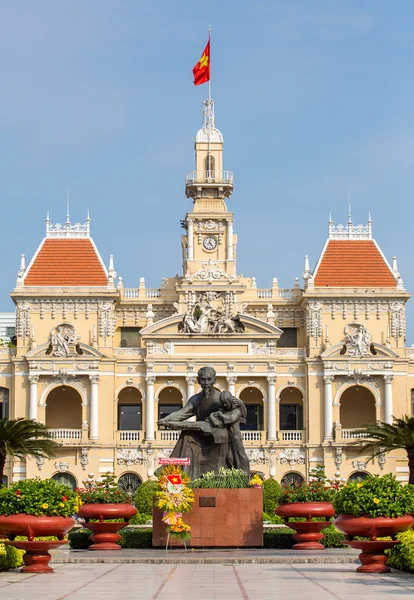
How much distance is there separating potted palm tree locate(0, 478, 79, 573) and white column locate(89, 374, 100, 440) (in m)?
51.8

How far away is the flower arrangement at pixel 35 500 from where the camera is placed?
2889 cm

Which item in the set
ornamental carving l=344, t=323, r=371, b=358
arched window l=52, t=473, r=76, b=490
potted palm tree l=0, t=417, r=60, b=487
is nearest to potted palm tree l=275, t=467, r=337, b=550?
potted palm tree l=0, t=417, r=60, b=487

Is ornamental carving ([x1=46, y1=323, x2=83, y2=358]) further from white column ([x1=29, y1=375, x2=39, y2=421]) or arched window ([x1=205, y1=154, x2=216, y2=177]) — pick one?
arched window ([x1=205, y1=154, x2=216, y2=177])

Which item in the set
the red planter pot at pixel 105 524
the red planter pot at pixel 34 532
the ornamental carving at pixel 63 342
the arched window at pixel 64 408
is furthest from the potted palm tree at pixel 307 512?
the arched window at pixel 64 408

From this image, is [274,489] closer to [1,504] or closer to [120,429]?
[120,429]

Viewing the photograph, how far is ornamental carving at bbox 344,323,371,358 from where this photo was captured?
8269cm

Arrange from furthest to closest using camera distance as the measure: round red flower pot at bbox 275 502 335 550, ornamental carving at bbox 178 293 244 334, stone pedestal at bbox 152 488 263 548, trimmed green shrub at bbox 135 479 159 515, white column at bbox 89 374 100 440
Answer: ornamental carving at bbox 178 293 244 334 → white column at bbox 89 374 100 440 → trimmed green shrub at bbox 135 479 159 515 → round red flower pot at bbox 275 502 335 550 → stone pedestal at bbox 152 488 263 548

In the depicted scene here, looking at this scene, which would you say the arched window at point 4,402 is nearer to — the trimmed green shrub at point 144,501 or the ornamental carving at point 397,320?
the trimmed green shrub at point 144,501

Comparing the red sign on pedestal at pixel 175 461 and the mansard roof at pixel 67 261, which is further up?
the mansard roof at pixel 67 261

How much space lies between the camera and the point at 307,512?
37406 mm

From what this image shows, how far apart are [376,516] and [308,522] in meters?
9.07

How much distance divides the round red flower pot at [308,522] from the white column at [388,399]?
44400 millimetres

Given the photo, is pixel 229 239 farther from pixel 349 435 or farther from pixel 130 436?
pixel 349 435

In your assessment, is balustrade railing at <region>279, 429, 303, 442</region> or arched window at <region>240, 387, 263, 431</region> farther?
arched window at <region>240, 387, 263, 431</region>
